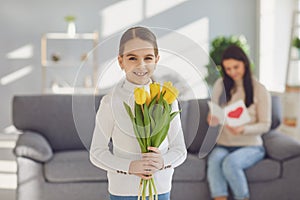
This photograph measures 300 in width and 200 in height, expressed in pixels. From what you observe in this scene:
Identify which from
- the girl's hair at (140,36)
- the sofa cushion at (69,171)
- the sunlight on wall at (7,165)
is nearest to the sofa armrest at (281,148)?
the sofa cushion at (69,171)

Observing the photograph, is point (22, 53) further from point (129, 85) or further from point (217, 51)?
point (129, 85)

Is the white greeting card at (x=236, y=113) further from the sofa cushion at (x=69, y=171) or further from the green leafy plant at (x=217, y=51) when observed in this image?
the sofa cushion at (x=69, y=171)

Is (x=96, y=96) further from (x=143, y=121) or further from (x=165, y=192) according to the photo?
(x=165, y=192)

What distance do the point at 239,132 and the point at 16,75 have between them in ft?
15.1

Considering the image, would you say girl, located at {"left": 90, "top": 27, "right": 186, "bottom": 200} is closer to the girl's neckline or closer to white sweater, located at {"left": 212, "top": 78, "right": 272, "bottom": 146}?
the girl's neckline

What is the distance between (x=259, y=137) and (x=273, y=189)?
36 cm

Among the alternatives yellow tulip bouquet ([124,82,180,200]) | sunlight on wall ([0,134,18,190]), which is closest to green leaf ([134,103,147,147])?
yellow tulip bouquet ([124,82,180,200])

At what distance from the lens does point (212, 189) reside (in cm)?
338

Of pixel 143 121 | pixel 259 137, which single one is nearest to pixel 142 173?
pixel 143 121

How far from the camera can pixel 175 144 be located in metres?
1.08

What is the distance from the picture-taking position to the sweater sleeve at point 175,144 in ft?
3.51

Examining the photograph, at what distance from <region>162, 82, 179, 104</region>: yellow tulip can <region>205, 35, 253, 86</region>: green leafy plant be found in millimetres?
74

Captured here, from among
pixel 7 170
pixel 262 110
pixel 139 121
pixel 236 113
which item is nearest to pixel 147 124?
pixel 139 121

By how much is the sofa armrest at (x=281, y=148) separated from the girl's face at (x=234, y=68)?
0.55m
